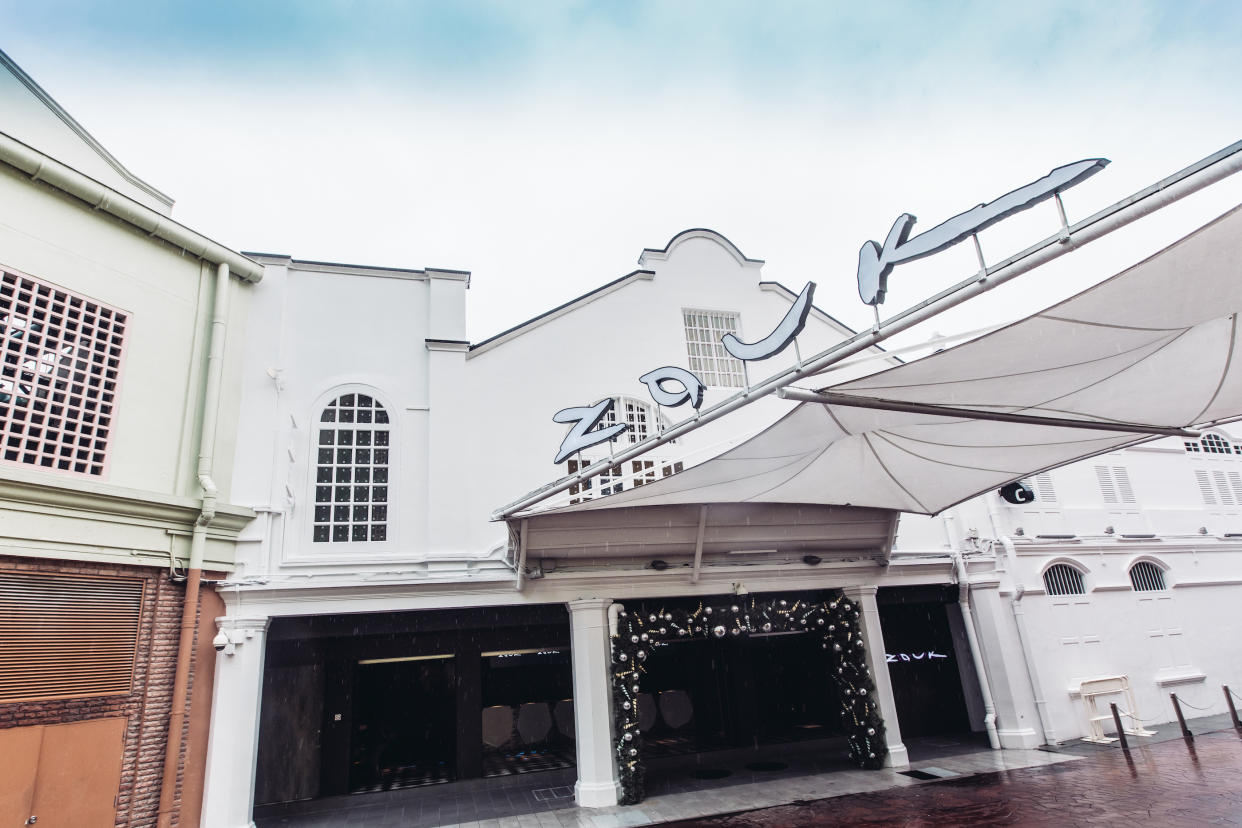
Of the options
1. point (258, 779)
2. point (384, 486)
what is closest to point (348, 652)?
point (258, 779)

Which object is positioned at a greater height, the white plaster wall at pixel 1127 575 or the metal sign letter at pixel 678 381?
the metal sign letter at pixel 678 381

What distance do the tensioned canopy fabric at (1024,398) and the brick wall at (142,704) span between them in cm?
600

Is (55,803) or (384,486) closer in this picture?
(55,803)

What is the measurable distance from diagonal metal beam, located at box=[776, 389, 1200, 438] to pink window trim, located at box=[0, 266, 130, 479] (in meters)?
9.32

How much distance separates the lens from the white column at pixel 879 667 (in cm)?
1270

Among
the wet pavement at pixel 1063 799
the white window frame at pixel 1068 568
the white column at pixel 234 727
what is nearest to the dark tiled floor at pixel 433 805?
the white column at pixel 234 727

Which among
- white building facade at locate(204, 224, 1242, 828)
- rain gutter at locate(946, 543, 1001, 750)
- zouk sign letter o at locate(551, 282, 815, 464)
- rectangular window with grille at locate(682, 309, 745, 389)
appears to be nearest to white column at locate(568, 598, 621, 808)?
white building facade at locate(204, 224, 1242, 828)

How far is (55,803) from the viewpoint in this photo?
27.4 feet

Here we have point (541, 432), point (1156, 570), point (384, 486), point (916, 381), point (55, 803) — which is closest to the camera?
point (916, 381)

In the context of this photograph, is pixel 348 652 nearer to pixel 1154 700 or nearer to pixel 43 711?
pixel 43 711

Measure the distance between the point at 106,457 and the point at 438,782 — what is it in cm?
836

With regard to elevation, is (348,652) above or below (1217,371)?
below

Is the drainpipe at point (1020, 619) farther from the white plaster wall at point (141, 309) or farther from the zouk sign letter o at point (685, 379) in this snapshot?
the white plaster wall at point (141, 309)

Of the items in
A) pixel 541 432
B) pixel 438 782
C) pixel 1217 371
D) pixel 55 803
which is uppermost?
pixel 541 432
